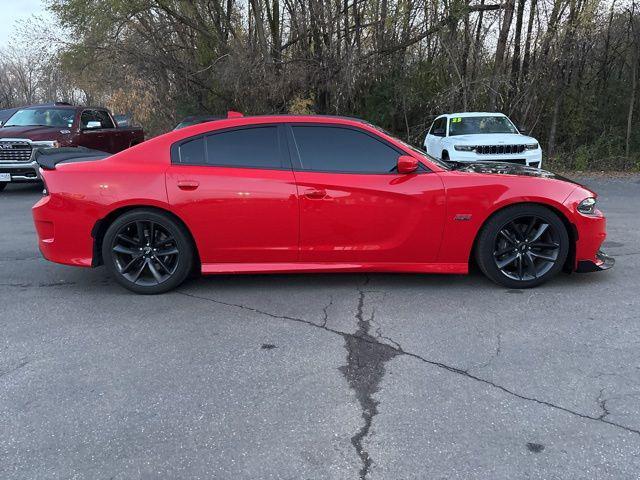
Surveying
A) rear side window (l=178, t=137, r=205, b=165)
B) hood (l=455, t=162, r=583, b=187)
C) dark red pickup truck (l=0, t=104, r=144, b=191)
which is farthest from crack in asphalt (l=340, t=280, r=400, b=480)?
dark red pickup truck (l=0, t=104, r=144, b=191)

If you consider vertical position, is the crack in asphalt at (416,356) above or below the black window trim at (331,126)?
below

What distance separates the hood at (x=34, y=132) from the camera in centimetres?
1096

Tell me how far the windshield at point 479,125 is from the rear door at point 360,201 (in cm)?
835

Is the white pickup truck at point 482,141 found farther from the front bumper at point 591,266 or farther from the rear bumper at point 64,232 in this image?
the rear bumper at point 64,232

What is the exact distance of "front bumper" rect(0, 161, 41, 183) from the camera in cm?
1089

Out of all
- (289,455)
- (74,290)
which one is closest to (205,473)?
(289,455)

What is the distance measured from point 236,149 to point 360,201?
1.19m

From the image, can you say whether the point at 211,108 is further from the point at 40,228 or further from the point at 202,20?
the point at 40,228

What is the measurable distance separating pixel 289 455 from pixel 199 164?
2.87 m

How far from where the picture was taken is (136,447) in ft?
8.59

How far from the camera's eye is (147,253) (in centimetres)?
477

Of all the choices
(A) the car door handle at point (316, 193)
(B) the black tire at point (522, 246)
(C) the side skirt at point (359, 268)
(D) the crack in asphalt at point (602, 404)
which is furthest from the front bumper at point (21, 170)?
(D) the crack in asphalt at point (602, 404)

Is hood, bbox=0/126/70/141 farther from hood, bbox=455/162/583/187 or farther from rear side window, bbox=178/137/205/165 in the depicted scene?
hood, bbox=455/162/583/187

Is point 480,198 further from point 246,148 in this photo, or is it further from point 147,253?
point 147,253
